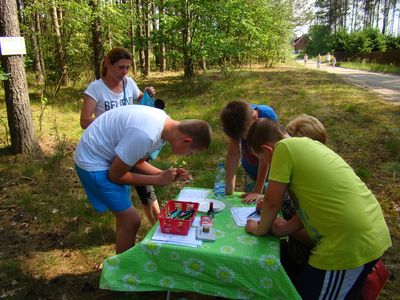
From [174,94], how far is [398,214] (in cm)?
771

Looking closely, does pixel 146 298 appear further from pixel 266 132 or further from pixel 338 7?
pixel 338 7

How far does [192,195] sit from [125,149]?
89 centimetres

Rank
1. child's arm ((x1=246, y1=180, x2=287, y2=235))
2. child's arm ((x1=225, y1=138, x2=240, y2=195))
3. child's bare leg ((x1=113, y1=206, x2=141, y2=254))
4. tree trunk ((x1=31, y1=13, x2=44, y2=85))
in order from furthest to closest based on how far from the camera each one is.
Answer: tree trunk ((x1=31, y1=13, x2=44, y2=85)), child's arm ((x1=225, y1=138, x2=240, y2=195)), child's bare leg ((x1=113, y1=206, x2=141, y2=254)), child's arm ((x1=246, y1=180, x2=287, y2=235))

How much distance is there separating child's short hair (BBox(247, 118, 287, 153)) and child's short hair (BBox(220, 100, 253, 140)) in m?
0.48

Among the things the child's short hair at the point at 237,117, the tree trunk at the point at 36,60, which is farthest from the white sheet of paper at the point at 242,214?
the tree trunk at the point at 36,60

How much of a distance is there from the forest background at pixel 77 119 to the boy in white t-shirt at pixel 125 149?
2.94 ft

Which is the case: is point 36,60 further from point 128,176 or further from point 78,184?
point 128,176

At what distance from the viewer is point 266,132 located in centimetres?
220

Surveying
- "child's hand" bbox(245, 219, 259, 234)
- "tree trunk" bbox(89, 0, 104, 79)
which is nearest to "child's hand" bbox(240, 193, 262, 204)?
"child's hand" bbox(245, 219, 259, 234)

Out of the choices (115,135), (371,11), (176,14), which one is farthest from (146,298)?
(371,11)

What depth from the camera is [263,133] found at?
220 cm

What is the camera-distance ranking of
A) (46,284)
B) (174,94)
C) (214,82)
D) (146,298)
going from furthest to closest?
(214,82), (174,94), (46,284), (146,298)

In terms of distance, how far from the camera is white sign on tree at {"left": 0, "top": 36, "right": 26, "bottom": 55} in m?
5.23

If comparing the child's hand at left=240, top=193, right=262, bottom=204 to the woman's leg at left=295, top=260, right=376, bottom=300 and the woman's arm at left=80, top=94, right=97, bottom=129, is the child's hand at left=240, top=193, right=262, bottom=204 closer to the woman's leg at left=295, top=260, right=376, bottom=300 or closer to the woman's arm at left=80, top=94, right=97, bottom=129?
the woman's leg at left=295, top=260, right=376, bottom=300
